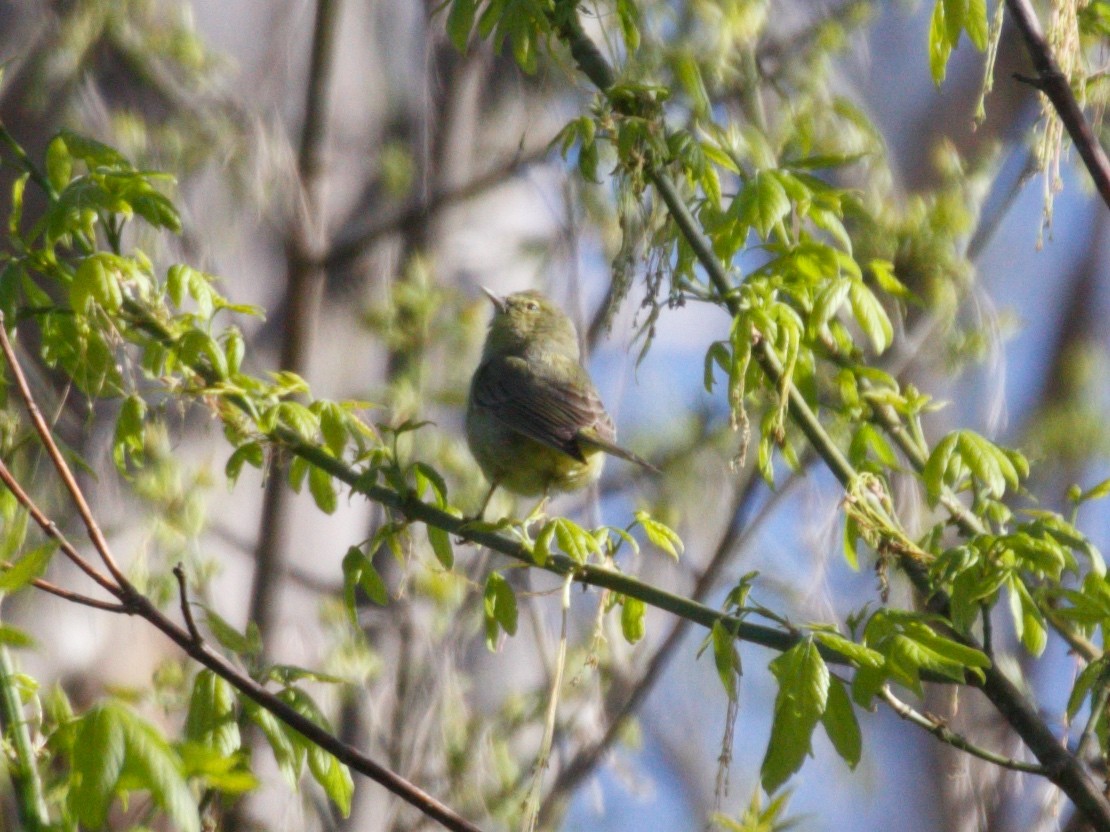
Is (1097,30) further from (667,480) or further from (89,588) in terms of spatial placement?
(89,588)

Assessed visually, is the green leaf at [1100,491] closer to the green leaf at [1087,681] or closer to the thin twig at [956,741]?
the green leaf at [1087,681]

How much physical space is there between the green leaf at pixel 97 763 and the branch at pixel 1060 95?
1.70m

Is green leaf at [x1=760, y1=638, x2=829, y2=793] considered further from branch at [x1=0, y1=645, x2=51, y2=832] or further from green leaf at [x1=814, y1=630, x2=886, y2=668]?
branch at [x1=0, y1=645, x2=51, y2=832]

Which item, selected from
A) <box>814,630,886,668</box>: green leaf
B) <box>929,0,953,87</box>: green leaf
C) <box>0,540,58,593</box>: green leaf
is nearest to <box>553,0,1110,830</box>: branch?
<box>814,630,886,668</box>: green leaf

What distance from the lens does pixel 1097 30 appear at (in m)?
2.79

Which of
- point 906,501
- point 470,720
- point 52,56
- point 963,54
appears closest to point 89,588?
point 470,720

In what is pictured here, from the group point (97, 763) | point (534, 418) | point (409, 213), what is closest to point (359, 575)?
point (97, 763)

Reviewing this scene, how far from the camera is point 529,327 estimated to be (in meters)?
5.43

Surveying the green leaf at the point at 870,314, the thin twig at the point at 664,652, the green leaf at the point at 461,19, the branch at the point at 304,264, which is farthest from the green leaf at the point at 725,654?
the branch at the point at 304,264

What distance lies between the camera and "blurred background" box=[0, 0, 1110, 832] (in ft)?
16.2

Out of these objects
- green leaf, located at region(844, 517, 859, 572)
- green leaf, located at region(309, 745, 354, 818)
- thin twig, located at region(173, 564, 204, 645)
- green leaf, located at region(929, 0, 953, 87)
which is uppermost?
green leaf, located at region(929, 0, 953, 87)

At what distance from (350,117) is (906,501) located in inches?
114

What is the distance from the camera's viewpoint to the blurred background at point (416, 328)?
16.2ft

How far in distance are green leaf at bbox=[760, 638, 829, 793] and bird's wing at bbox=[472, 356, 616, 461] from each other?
7.22 ft
